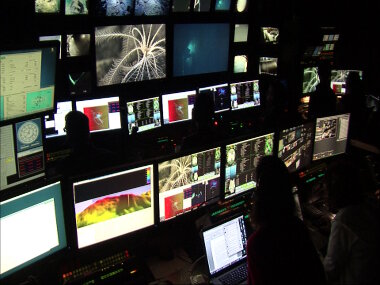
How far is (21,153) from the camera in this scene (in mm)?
2453

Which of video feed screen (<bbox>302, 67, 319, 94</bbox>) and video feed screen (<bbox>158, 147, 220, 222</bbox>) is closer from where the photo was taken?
video feed screen (<bbox>158, 147, 220, 222</bbox>)

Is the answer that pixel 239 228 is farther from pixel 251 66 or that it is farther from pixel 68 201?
pixel 251 66

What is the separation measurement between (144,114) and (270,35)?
154 inches

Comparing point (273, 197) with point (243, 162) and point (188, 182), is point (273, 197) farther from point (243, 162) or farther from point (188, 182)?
point (243, 162)

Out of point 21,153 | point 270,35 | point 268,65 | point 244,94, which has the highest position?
point 270,35

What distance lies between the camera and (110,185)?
2.11 metres

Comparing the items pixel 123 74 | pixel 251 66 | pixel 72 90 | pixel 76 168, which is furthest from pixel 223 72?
pixel 76 168

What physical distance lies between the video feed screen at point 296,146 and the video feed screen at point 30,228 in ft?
5.50

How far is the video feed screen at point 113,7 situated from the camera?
5461mm

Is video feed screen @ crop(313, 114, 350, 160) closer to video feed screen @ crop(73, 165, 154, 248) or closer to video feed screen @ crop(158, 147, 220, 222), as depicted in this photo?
video feed screen @ crop(158, 147, 220, 222)

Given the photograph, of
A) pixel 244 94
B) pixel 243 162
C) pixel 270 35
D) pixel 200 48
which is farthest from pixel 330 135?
pixel 270 35

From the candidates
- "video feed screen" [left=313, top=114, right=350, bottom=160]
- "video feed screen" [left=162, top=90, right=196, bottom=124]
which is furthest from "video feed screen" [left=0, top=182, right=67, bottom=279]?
"video feed screen" [left=162, top=90, right=196, bottom=124]

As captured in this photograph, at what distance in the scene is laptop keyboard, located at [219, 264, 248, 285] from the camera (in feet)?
7.21

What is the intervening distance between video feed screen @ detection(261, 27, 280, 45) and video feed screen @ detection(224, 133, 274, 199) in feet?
17.6
